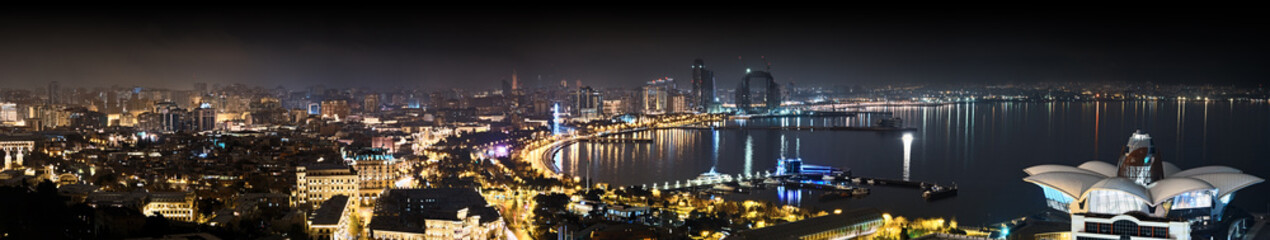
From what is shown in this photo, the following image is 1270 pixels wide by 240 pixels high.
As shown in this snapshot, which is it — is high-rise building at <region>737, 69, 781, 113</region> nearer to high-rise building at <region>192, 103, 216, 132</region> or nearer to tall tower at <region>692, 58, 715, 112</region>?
tall tower at <region>692, 58, 715, 112</region>

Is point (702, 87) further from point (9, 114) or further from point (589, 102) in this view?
point (9, 114)

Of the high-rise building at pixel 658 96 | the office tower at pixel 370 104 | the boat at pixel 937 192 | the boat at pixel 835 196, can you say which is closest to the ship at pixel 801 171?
the boat at pixel 835 196

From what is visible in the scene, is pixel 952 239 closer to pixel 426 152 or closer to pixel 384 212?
pixel 384 212

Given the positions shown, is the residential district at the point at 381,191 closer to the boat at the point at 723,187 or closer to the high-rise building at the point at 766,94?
the boat at the point at 723,187

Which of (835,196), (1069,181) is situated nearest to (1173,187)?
(1069,181)

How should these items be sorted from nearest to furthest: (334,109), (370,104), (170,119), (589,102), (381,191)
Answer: (381,191), (170,119), (334,109), (370,104), (589,102)

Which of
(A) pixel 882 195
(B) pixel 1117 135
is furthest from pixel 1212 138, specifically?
(A) pixel 882 195

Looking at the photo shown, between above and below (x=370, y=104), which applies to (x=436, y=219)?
below

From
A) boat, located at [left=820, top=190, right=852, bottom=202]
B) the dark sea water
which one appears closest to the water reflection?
the dark sea water
